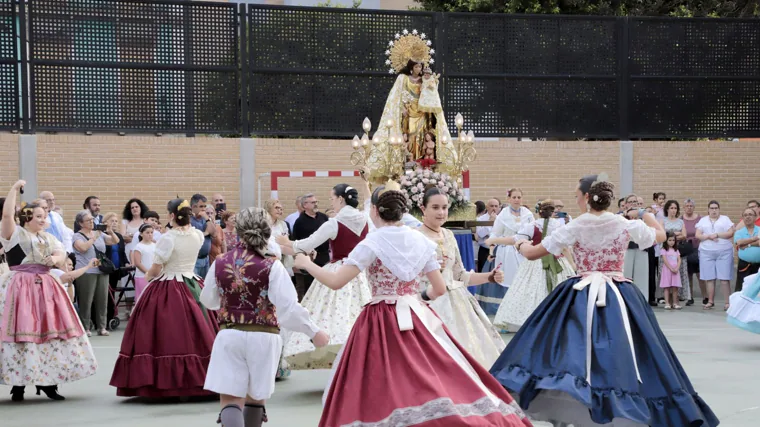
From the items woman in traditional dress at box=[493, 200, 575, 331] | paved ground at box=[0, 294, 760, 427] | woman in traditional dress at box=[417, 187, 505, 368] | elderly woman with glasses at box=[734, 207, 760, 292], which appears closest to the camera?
paved ground at box=[0, 294, 760, 427]

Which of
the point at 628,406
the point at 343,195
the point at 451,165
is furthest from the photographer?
the point at 451,165

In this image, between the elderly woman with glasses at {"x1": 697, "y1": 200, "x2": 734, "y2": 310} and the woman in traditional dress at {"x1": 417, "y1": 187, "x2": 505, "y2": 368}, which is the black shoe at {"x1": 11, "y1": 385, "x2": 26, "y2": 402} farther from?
the elderly woman with glasses at {"x1": 697, "y1": 200, "x2": 734, "y2": 310}

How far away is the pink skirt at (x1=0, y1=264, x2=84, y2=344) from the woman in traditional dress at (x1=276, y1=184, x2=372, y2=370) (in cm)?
178

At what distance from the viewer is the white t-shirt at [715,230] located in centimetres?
1617

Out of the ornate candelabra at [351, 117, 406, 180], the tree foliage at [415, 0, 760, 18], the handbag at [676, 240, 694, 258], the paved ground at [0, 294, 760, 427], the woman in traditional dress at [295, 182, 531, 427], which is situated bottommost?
the paved ground at [0, 294, 760, 427]

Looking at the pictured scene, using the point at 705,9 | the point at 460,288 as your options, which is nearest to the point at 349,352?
the point at 460,288

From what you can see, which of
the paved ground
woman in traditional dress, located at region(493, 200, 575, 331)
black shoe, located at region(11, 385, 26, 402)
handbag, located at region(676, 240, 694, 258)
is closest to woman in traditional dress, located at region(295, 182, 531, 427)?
the paved ground

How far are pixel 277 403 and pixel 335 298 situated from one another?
101cm

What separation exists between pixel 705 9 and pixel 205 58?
11.7 m

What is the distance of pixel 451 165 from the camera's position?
12688 millimetres

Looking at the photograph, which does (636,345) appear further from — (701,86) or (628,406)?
(701,86)

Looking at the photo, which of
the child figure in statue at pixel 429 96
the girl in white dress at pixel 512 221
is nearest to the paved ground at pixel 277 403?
the girl in white dress at pixel 512 221

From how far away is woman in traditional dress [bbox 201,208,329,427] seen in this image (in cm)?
616

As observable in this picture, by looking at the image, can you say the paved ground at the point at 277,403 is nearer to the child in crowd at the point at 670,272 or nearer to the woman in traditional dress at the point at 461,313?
the woman in traditional dress at the point at 461,313
